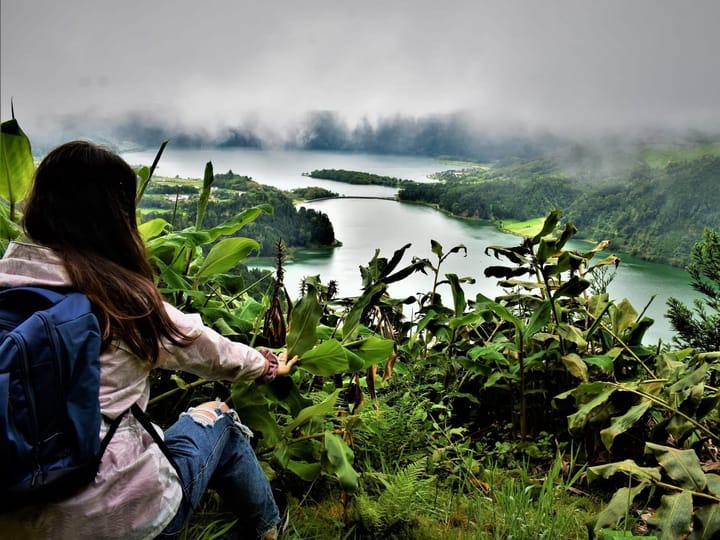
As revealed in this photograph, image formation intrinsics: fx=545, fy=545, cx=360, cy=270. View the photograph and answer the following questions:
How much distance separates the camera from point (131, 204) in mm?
738

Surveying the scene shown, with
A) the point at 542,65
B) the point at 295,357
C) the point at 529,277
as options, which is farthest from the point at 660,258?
the point at 295,357

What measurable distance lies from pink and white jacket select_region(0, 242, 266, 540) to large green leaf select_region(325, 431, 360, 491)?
0.26m

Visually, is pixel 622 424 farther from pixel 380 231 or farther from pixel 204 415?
pixel 380 231

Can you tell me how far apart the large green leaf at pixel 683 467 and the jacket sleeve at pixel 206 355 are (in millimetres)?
667

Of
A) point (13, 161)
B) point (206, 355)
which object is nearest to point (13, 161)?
point (13, 161)

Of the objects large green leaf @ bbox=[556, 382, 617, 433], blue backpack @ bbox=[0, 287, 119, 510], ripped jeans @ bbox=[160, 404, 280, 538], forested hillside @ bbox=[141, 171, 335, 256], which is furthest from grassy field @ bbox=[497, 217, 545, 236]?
blue backpack @ bbox=[0, 287, 119, 510]

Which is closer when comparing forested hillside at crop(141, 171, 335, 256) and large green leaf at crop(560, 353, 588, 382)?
large green leaf at crop(560, 353, 588, 382)

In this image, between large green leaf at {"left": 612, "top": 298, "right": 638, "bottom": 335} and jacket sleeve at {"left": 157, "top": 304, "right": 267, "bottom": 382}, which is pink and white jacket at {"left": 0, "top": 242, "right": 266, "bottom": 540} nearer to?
jacket sleeve at {"left": 157, "top": 304, "right": 267, "bottom": 382}

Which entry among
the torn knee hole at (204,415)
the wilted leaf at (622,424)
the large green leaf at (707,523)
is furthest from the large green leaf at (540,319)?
the torn knee hole at (204,415)

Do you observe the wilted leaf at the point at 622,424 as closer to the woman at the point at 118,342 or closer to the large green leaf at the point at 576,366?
the large green leaf at the point at 576,366

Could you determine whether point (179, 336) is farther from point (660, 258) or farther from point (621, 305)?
point (660, 258)

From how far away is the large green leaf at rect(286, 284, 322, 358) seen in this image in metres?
0.89

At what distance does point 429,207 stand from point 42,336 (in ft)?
5.77

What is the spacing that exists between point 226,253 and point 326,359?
30 centimetres
